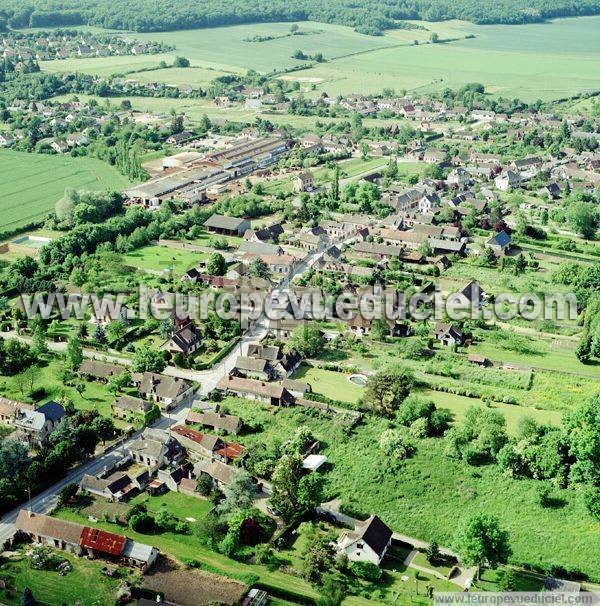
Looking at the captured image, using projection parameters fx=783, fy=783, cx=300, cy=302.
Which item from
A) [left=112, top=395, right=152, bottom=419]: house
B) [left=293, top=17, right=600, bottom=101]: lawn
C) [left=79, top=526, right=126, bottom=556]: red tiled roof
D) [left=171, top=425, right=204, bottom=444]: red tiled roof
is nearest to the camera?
[left=79, top=526, right=126, bottom=556]: red tiled roof

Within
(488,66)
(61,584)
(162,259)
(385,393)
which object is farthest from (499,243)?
(488,66)

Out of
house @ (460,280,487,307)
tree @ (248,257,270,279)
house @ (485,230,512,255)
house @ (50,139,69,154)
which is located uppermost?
house @ (50,139,69,154)

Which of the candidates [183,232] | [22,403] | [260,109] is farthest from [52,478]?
Answer: [260,109]

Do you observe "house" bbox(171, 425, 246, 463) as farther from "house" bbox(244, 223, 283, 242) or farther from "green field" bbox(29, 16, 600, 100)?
"green field" bbox(29, 16, 600, 100)

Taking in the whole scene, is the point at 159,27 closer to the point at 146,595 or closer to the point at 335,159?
the point at 335,159

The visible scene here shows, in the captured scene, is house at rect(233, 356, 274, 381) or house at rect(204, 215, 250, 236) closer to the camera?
house at rect(233, 356, 274, 381)

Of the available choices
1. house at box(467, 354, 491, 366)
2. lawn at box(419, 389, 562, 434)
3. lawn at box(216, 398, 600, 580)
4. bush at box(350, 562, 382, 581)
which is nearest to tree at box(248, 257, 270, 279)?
house at box(467, 354, 491, 366)

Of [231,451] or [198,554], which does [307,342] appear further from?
[198,554]
